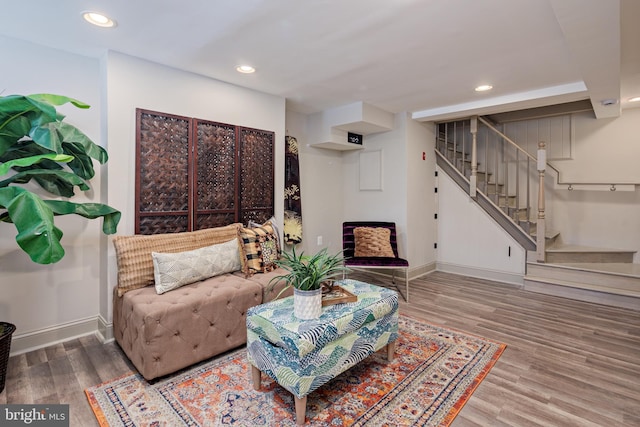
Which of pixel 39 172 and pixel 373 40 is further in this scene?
pixel 373 40

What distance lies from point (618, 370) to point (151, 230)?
383cm

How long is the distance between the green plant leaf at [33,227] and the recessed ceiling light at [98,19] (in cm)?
127

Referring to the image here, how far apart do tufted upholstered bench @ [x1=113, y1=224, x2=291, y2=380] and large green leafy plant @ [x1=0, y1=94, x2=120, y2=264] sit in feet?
1.22

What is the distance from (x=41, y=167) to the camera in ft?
7.74

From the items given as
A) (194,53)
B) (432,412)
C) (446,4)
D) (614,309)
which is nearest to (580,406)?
(432,412)

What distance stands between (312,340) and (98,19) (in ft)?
8.24

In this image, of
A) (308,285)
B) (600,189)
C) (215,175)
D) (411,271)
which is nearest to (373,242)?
(411,271)

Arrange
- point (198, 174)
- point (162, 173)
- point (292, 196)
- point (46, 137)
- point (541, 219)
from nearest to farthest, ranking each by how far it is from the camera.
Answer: point (46, 137), point (162, 173), point (198, 174), point (541, 219), point (292, 196)

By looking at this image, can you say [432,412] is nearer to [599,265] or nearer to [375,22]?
[375,22]

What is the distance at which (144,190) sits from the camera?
2838 millimetres

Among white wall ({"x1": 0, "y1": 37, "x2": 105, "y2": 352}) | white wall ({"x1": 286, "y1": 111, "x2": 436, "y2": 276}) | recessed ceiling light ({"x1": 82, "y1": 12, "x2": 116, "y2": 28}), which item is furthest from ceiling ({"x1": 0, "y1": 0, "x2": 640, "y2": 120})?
white wall ({"x1": 286, "y1": 111, "x2": 436, "y2": 276})

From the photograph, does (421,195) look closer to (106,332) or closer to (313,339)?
(313,339)

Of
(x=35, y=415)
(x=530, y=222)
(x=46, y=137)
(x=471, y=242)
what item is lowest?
(x=35, y=415)

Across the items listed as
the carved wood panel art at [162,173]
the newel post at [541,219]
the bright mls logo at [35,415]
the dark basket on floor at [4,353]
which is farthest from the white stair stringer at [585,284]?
the dark basket on floor at [4,353]
